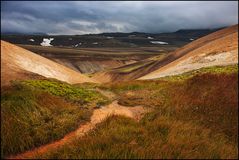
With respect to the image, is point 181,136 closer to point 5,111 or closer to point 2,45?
point 5,111

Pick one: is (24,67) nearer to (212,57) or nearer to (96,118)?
(96,118)

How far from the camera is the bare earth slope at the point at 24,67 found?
19.6 m

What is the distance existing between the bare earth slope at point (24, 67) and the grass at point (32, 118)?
5294 mm

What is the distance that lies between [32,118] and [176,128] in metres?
4.23

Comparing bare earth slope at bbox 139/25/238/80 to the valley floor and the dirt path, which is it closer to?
the valley floor

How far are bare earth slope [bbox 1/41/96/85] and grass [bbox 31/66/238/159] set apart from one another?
248 inches

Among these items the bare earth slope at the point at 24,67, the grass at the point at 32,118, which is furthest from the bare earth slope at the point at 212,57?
the grass at the point at 32,118

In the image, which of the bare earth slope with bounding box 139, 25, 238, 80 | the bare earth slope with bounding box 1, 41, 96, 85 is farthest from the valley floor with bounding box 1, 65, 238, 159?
the bare earth slope with bounding box 139, 25, 238, 80

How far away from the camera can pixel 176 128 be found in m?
10.4

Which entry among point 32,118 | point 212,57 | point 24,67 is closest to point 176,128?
point 32,118

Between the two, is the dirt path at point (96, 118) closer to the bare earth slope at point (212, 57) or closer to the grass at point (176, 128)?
the grass at point (176, 128)

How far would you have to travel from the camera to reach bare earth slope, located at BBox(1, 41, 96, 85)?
770 inches

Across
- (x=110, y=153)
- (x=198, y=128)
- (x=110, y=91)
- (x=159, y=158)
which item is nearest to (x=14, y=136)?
(x=110, y=153)

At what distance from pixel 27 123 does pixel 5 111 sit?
922mm
